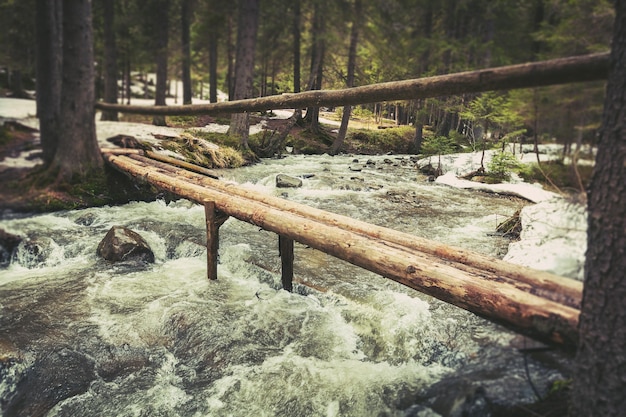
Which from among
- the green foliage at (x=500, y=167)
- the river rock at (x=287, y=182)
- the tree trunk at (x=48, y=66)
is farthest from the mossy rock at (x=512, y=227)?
the tree trunk at (x=48, y=66)

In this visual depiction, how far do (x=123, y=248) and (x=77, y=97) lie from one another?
4405 mm

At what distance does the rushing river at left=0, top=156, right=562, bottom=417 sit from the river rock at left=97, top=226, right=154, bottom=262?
0.66 feet

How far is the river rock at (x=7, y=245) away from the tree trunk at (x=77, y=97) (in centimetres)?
257

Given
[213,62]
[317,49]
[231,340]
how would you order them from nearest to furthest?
1. [231,340]
2. [317,49]
3. [213,62]

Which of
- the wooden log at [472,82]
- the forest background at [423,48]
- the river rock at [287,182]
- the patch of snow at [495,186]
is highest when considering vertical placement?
the forest background at [423,48]

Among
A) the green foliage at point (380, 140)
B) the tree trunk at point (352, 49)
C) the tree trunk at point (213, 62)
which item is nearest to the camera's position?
the tree trunk at point (352, 49)

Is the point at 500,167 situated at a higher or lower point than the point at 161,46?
lower

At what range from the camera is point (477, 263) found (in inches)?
106

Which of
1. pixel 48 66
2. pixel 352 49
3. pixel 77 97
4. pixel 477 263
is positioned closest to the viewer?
pixel 477 263

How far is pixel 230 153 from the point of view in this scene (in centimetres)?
1227

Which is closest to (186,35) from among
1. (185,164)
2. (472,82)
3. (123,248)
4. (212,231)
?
(185,164)

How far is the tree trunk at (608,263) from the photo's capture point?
4.70 feet

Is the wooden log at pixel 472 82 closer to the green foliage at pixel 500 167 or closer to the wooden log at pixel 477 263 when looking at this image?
the wooden log at pixel 477 263

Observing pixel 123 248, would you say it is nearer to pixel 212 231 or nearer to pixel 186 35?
pixel 212 231
